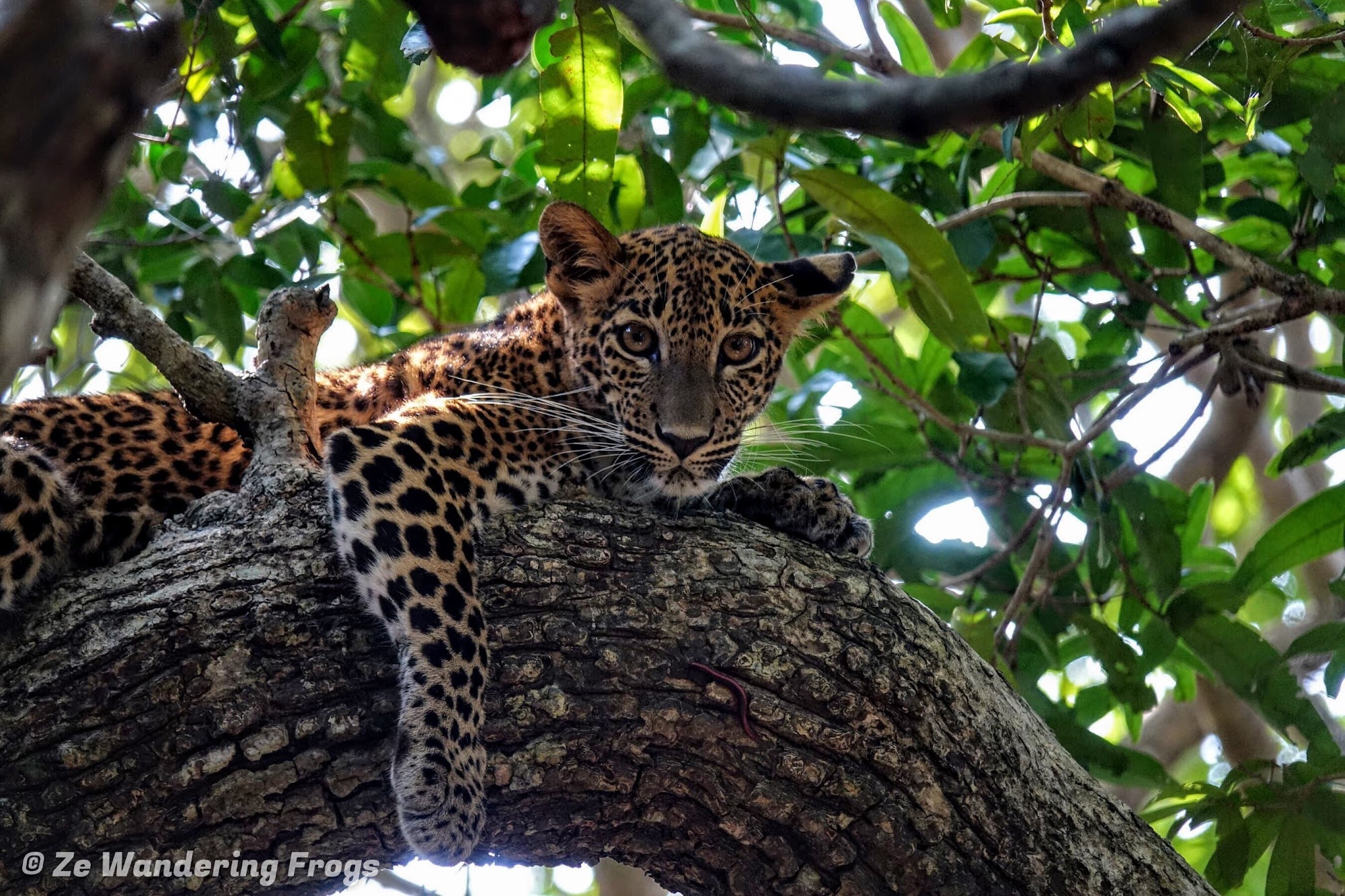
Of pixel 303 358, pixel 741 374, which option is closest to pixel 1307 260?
pixel 741 374

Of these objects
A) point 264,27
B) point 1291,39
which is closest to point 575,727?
point 264,27

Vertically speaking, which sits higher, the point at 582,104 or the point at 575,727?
the point at 582,104

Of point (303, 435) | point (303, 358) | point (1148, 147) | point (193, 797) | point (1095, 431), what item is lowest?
point (193, 797)

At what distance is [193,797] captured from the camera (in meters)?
3.91

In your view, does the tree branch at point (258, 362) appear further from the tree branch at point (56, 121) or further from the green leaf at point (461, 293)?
the tree branch at point (56, 121)

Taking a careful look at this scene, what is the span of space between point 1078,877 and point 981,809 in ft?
1.25

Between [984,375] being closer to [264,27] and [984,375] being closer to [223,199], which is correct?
[264,27]

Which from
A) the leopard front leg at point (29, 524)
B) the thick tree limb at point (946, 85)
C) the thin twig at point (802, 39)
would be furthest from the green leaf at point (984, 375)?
the thick tree limb at point (946, 85)

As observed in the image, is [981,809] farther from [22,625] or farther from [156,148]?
[156,148]

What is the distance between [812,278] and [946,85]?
4.59 metres

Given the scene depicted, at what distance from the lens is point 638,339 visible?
5953 mm

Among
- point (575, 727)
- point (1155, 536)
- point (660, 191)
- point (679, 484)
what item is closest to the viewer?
point (575, 727)

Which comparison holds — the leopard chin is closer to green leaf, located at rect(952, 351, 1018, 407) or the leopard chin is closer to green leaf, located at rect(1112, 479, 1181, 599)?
green leaf, located at rect(952, 351, 1018, 407)

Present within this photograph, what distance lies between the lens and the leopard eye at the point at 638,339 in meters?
5.91
